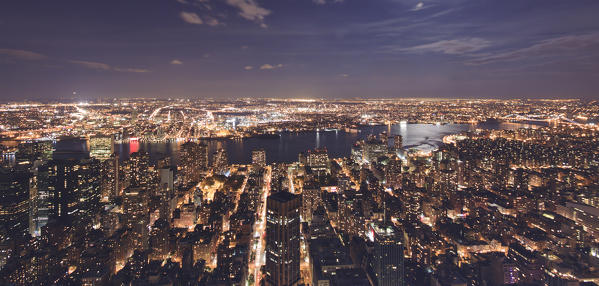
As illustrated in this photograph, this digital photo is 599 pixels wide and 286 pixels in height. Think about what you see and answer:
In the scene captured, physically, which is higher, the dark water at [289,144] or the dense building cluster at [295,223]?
the dark water at [289,144]

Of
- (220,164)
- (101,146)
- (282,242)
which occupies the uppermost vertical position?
(101,146)

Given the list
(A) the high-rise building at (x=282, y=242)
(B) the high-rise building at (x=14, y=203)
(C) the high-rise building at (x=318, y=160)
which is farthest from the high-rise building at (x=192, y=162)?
(A) the high-rise building at (x=282, y=242)

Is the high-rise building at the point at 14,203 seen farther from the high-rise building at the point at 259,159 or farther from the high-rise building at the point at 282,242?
the high-rise building at the point at 259,159

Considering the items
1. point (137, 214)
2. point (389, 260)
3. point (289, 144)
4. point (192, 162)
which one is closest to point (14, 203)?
point (137, 214)

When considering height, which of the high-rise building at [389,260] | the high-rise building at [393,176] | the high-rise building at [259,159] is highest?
the high-rise building at [259,159]

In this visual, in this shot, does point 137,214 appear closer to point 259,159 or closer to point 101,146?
point 259,159

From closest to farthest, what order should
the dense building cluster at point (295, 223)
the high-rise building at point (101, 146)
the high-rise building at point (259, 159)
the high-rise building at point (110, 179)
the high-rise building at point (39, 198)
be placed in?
the dense building cluster at point (295, 223)
the high-rise building at point (39, 198)
the high-rise building at point (110, 179)
the high-rise building at point (101, 146)
the high-rise building at point (259, 159)

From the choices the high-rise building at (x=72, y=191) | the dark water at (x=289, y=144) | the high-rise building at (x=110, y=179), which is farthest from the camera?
the dark water at (x=289, y=144)
